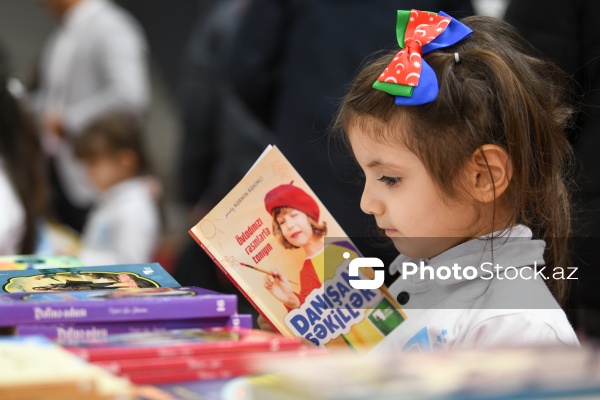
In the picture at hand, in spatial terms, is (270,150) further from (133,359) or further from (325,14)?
(325,14)

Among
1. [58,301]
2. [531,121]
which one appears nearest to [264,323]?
[58,301]

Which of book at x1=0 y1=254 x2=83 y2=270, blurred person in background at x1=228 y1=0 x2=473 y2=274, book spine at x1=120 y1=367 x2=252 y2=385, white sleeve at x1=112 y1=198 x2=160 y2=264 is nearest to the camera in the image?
book spine at x1=120 y1=367 x2=252 y2=385

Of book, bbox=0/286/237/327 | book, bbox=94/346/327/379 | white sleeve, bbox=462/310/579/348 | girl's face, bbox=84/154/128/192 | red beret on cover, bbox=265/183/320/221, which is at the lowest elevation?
girl's face, bbox=84/154/128/192

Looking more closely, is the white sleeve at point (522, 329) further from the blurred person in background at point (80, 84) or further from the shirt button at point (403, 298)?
the blurred person in background at point (80, 84)

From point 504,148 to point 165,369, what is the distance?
2.66 ft

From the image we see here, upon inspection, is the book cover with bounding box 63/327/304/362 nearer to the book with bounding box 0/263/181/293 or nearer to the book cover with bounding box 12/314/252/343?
the book cover with bounding box 12/314/252/343

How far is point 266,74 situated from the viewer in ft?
10.8

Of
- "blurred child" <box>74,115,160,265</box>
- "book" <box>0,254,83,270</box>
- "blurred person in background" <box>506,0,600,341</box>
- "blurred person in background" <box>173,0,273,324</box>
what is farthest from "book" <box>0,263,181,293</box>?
"blurred person in background" <box>173,0,273,324</box>

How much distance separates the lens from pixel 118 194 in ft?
14.7

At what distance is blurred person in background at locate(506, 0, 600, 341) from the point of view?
2340mm

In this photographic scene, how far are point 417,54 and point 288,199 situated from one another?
36 centimetres

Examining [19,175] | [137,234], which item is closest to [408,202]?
[19,175]

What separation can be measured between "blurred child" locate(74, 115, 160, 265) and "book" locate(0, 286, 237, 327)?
2.56 meters

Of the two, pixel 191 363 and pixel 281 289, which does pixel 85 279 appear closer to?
pixel 281 289
